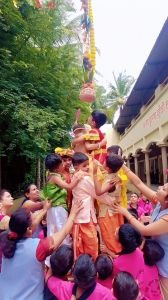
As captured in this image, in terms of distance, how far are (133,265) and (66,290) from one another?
0.60 meters

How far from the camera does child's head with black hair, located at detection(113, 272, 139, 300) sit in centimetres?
205

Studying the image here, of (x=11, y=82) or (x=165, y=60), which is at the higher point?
(x=165, y=60)

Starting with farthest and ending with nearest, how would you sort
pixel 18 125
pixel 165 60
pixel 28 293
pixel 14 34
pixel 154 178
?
pixel 154 178, pixel 165 60, pixel 14 34, pixel 18 125, pixel 28 293

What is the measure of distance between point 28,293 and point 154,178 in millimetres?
17489

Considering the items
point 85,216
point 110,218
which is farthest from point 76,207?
point 110,218

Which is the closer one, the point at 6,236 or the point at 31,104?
the point at 6,236

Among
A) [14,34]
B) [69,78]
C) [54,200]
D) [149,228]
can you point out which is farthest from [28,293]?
[69,78]

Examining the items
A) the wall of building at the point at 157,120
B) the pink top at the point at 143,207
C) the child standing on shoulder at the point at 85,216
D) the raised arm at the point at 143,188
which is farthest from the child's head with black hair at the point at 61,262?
the wall of building at the point at 157,120

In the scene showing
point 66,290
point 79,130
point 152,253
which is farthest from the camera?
point 79,130

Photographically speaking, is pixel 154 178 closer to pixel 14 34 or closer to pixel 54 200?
pixel 14 34

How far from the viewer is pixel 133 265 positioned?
2.54m

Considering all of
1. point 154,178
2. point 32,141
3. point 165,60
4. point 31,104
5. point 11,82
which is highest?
point 165,60

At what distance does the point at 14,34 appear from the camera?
9.53m

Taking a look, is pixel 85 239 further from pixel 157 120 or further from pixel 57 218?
pixel 157 120
